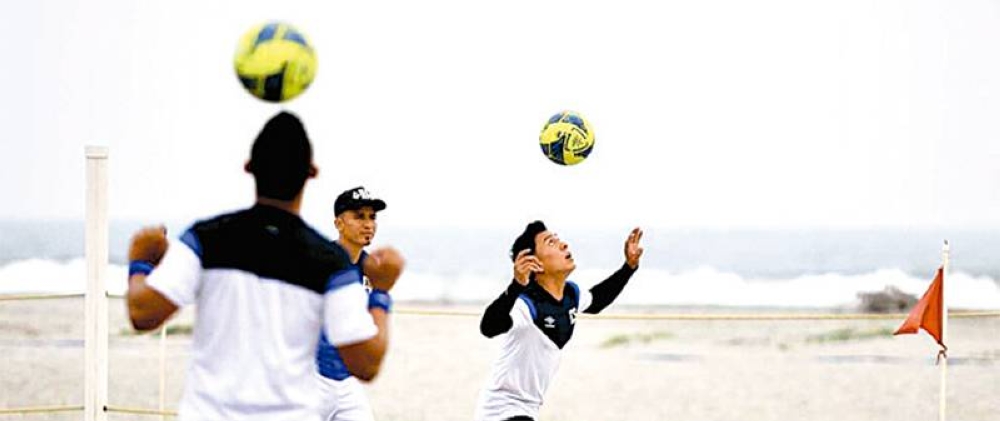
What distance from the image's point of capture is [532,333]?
710 centimetres

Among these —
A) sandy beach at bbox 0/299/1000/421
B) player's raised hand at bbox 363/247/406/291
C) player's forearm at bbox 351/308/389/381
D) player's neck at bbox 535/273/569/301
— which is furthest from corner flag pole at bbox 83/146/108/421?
sandy beach at bbox 0/299/1000/421

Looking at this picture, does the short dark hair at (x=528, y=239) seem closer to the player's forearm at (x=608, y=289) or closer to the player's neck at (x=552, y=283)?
the player's neck at (x=552, y=283)

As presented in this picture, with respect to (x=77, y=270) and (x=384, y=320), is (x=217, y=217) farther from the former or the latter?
(x=77, y=270)

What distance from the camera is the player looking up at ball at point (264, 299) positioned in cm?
429

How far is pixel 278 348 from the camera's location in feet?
14.1

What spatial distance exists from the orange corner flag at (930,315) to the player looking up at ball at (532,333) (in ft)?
7.28

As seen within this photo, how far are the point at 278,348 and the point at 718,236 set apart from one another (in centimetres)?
4857

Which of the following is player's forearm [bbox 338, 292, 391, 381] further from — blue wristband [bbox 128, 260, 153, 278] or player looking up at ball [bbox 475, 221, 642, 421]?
player looking up at ball [bbox 475, 221, 642, 421]

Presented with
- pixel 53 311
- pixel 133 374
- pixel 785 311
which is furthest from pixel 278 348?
pixel 785 311

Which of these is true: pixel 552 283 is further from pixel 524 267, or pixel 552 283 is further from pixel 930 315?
pixel 930 315

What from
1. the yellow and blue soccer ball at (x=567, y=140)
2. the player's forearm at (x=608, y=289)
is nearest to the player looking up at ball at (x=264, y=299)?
the player's forearm at (x=608, y=289)

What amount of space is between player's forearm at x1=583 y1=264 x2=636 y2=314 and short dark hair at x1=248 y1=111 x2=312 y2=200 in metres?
3.37

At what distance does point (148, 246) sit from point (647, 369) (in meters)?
19.0

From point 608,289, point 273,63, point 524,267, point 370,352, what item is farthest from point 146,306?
point 608,289
